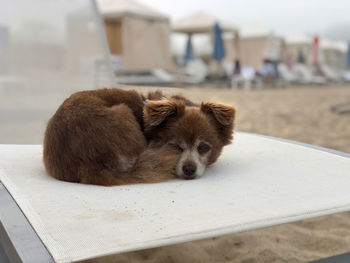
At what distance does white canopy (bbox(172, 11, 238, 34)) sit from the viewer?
1872cm

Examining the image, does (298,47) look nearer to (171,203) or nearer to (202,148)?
(202,148)

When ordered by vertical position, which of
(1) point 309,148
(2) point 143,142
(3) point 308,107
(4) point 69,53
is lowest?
(3) point 308,107

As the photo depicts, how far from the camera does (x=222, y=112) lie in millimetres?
2215

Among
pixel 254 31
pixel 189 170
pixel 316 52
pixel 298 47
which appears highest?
pixel 254 31

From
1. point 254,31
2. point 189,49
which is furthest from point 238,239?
point 254,31

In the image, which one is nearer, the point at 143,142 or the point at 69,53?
the point at 143,142

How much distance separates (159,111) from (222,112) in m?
0.36

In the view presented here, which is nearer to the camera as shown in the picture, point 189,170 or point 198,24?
point 189,170

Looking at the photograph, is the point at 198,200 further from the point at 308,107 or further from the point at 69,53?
the point at 308,107

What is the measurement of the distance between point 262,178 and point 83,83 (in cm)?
260

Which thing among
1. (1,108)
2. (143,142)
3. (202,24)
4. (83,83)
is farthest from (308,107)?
(202,24)

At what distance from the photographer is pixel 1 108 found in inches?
144

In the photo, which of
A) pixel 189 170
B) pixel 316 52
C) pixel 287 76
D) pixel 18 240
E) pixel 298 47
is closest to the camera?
pixel 18 240

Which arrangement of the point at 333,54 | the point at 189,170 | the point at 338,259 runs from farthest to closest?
the point at 333,54 < the point at 189,170 < the point at 338,259
